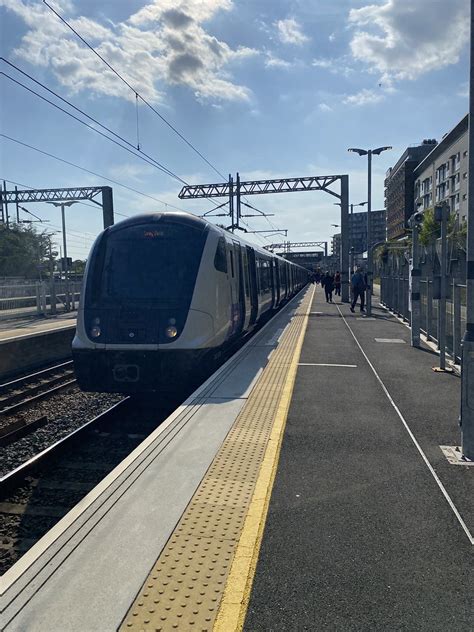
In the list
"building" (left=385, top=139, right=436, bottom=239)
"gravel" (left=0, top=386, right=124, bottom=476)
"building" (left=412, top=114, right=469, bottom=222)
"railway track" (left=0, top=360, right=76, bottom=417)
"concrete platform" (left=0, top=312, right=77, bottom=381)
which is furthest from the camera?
"building" (left=385, top=139, right=436, bottom=239)

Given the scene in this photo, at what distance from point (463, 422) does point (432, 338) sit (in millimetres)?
8043

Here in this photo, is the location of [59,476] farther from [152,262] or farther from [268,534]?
[152,262]

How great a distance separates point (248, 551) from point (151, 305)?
511 cm

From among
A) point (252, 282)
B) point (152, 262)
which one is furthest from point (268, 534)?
point (252, 282)

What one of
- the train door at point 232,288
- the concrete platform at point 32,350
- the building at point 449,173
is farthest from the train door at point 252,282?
the building at point 449,173

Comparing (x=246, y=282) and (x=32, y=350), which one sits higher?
(x=246, y=282)

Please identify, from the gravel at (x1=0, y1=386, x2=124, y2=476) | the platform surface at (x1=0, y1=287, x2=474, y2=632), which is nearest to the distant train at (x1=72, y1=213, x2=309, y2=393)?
the gravel at (x1=0, y1=386, x2=124, y2=476)

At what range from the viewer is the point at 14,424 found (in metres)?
7.46

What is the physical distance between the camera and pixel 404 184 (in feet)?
283

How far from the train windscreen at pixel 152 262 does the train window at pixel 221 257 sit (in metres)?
0.46

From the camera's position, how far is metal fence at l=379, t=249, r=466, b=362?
9.26 meters

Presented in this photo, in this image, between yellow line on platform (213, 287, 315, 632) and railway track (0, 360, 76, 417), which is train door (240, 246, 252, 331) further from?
yellow line on platform (213, 287, 315, 632)

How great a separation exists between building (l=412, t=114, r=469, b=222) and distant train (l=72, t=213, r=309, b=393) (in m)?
49.8

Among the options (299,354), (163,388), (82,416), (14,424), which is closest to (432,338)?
(299,354)
